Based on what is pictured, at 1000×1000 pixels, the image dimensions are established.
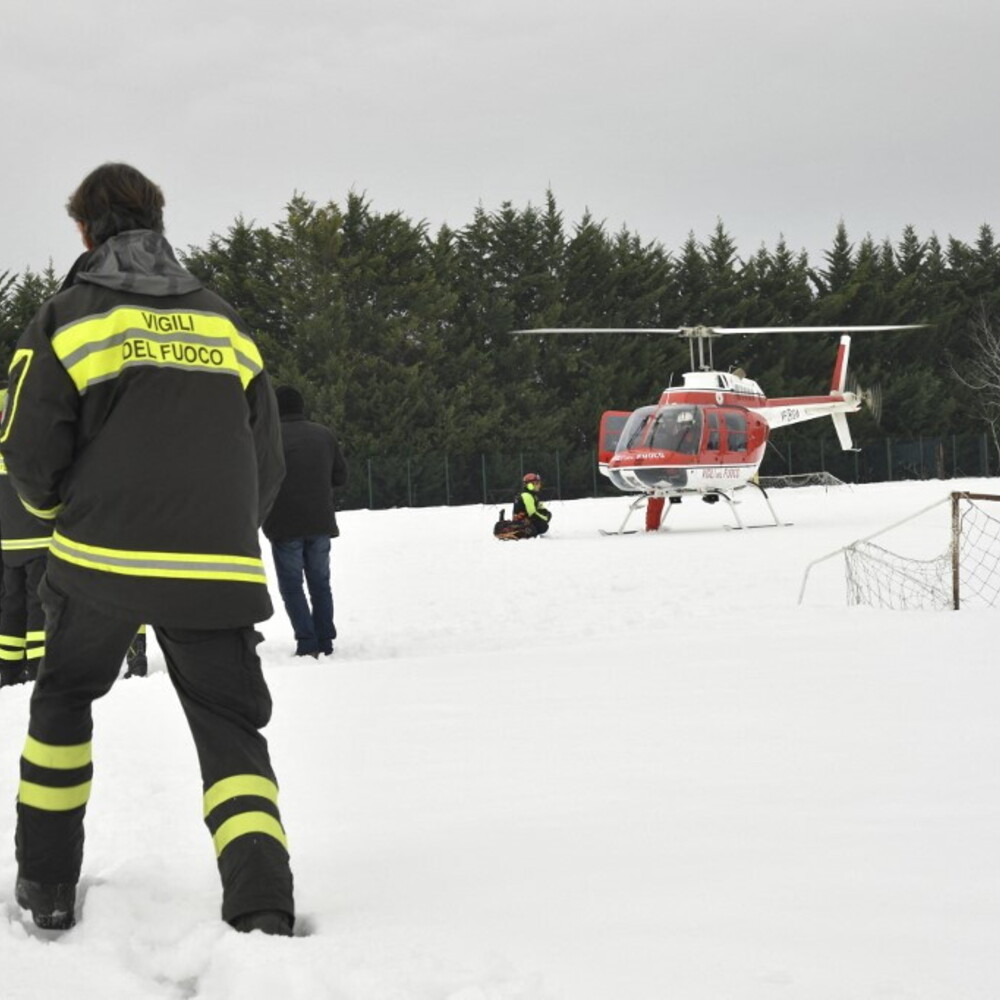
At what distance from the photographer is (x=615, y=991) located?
244 centimetres

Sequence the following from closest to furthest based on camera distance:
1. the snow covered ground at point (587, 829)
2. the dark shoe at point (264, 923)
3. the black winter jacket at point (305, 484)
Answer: the snow covered ground at point (587, 829)
the dark shoe at point (264, 923)
the black winter jacket at point (305, 484)

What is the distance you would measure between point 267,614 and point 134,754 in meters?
1.93

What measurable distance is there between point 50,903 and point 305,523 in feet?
16.9

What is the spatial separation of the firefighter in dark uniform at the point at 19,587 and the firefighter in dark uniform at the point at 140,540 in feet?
11.4

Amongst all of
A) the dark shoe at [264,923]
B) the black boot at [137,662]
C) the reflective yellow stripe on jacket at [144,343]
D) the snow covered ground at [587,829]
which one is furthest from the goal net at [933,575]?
the dark shoe at [264,923]

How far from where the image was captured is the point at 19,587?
23.1 feet

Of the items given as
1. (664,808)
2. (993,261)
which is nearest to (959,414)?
(993,261)

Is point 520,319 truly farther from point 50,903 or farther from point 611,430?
point 50,903

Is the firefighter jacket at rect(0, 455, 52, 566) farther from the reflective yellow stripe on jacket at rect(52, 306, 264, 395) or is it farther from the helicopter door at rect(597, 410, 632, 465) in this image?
the helicopter door at rect(597, 410, 632, 465)

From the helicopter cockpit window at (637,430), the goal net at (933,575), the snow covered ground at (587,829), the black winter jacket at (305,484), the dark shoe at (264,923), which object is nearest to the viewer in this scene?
the snow covered ground at (587,829)

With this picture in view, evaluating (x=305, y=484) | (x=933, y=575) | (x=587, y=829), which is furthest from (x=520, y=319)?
(x=587, y=829)

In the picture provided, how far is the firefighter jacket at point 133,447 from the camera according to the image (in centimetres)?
283

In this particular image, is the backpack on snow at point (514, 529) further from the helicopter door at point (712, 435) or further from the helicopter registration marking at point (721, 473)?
the helicopter door at point (712, 435)

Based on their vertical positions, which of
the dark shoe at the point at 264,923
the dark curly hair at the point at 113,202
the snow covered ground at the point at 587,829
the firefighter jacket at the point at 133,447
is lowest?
the snow covered ground at the point at 587,829
